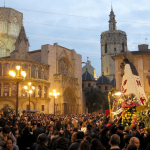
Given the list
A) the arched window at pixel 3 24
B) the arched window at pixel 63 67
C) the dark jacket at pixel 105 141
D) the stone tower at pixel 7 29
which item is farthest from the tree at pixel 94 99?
the dark jacket at pixel 105 141

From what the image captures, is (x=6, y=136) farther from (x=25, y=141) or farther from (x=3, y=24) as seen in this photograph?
(x=3, y=24)

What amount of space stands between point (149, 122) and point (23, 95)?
113 ft

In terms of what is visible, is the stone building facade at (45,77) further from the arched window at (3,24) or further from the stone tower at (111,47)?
the stone tower at (111,47)

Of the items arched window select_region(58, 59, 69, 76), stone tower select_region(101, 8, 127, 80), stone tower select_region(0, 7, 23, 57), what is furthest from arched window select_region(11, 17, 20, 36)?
stone tower select_region(101, 8, 127, 80)

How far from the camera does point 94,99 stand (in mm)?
59156

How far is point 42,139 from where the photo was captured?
5.79 m

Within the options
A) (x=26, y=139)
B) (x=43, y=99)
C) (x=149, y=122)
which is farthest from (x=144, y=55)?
(x=26, y=139)

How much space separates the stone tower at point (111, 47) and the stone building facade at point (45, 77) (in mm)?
25645

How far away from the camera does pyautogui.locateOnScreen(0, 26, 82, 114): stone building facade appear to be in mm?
41719

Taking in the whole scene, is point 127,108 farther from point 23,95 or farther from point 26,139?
point 23,95

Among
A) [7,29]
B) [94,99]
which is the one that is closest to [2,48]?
[7,29]

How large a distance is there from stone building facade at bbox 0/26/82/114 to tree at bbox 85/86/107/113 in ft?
18.3

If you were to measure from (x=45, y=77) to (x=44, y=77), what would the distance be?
0.64 feet

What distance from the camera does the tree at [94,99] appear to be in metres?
58.9
